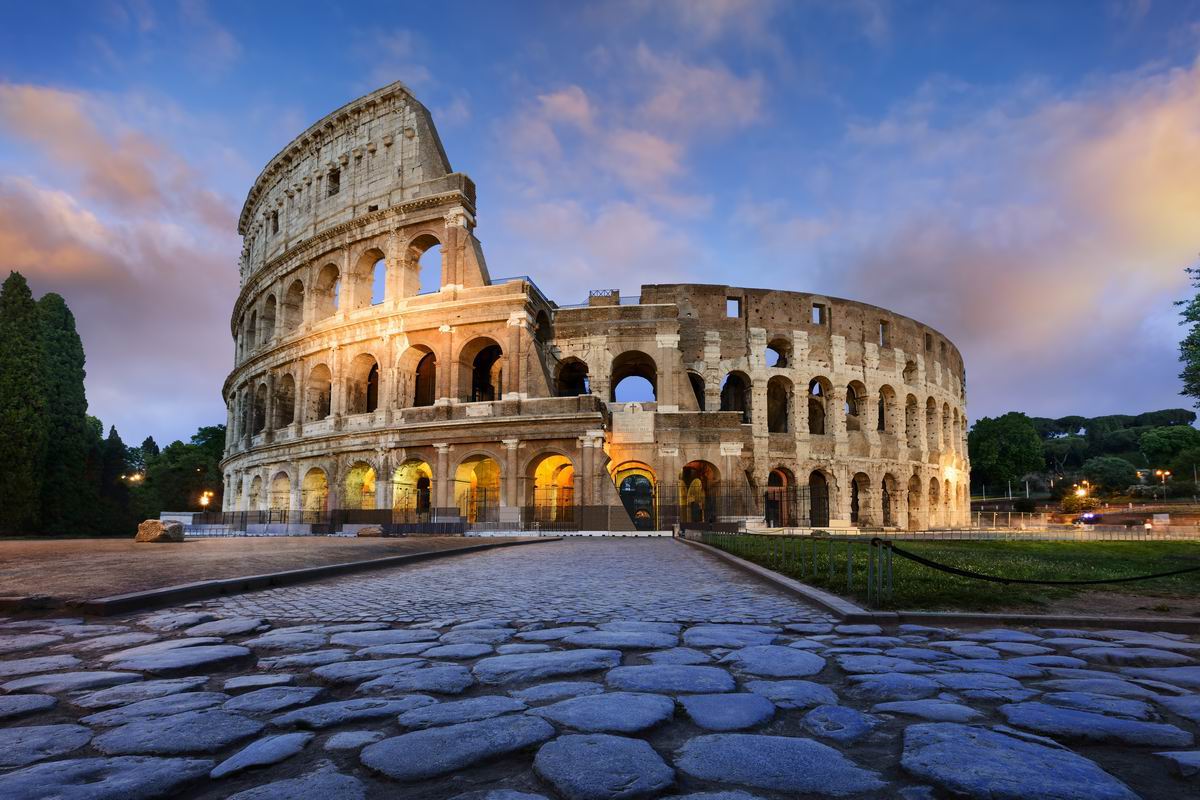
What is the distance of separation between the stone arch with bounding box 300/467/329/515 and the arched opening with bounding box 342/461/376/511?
1876 millimetres

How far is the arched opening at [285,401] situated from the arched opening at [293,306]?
2.80m

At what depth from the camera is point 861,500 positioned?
36.0m

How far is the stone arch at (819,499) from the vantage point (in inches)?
1372

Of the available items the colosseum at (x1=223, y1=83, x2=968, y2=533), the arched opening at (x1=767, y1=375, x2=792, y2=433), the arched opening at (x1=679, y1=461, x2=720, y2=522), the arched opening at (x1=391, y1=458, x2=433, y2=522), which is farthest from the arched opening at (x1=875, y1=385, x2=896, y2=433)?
the arched opening at (x1=391, y1=458, x2=433, y2=522)

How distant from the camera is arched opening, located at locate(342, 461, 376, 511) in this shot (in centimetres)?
3005

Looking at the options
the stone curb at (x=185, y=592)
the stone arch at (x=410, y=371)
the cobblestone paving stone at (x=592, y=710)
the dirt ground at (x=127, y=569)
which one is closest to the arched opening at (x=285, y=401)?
the stone arch at (x=410, y=371)

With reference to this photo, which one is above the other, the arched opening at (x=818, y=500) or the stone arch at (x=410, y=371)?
the stone arch at (x=410, y=371)

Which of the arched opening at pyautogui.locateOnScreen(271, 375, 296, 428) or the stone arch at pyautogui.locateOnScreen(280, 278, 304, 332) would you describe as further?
the stone arch at pyautogui.locateOnScreen(280, 278, 304, 332)

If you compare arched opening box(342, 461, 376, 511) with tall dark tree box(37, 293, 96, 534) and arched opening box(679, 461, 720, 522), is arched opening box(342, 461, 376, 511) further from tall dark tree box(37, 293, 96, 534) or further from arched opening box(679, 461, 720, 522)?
tall dark tree box(37, 293, 96, 534)

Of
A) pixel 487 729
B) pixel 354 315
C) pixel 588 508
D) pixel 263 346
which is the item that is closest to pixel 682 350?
pixel 588 508

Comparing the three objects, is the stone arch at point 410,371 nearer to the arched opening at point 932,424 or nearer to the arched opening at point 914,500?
the arched opening at point 914,500

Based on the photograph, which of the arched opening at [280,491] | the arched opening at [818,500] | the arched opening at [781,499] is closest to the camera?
the arched opening at [781,499]

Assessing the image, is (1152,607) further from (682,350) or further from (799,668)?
(682,350)

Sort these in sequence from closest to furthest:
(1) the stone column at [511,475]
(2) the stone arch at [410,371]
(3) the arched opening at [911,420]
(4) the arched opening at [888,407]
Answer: (1) the stone column at [511,475] < (2) the stone arch at [410,371] < (4) the arched opening at [888,407] < (3) the arched opening at [911,420]
